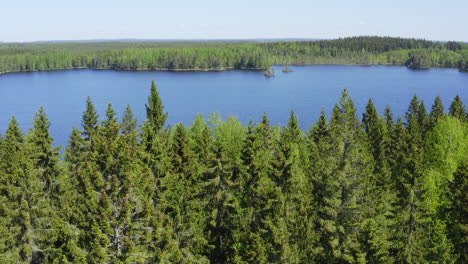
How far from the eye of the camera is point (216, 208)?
32.6 metres

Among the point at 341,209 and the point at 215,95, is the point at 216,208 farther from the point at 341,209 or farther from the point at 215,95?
the point at 215,95

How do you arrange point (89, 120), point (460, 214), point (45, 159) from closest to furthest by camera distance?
point (460, 214) → point (45, 159) → point (89, 120)

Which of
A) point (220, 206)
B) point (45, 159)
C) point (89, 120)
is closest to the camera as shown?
point (220, 206)

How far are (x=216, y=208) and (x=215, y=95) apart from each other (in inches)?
4543

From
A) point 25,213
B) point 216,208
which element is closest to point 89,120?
point 216,208

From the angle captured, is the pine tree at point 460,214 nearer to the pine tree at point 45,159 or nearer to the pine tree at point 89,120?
the pine tree at point 45,159

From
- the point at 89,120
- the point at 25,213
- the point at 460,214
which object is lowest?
the point at 460,214

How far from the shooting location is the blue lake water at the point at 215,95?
112188mm

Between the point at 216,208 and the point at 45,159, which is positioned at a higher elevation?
the point at 45,159

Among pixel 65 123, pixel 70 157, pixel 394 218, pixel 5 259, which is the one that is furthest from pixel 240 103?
pixel 5 259

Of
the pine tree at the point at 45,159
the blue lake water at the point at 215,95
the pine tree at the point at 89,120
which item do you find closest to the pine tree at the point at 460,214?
the pine tree at the point at 45,159

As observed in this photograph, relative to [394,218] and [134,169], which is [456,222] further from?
[134,169]

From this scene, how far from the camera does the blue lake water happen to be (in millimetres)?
112188

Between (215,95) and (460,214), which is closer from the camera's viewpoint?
(460,214)
